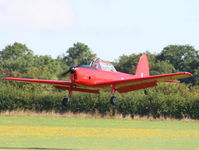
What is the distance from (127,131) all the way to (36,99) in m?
18.8

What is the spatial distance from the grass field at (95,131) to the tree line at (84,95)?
6.69ft

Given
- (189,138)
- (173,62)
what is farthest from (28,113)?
(173,62)

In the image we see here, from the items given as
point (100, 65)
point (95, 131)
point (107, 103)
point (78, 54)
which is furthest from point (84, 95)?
point (78, 54)

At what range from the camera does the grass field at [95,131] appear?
43719mm

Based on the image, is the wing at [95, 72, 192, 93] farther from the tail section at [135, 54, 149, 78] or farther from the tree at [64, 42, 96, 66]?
the tree at [64, 42, 96, 66]

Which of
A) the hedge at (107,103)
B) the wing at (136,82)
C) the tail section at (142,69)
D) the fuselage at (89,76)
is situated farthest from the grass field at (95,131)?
the fuselage at (89,76)

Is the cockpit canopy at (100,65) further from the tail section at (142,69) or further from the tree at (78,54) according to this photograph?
the tree at (78,54)

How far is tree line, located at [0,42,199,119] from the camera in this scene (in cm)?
6662

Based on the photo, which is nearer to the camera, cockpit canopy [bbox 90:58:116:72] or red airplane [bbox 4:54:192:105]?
red airplane [bbox 4:54:192:105]

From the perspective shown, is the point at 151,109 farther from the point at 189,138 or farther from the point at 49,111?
the point at 189,138

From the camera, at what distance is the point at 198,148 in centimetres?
→ 3588

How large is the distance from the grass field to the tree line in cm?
204

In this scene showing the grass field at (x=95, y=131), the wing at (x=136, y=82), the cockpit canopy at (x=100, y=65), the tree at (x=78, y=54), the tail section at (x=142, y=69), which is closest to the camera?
the wing at (x=136, y=82)

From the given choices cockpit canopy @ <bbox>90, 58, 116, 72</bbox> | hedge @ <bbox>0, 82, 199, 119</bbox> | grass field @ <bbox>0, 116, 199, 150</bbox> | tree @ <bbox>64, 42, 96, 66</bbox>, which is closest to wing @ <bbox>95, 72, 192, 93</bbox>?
cockpit canopy @ <bbox>90, 58, 116, 72</bbox>
